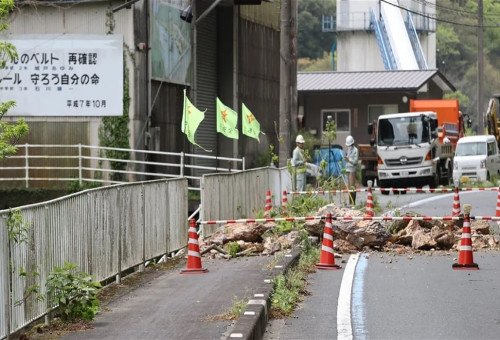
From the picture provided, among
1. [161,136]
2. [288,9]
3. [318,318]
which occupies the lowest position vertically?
[318,318]

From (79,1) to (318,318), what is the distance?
19.8 metres

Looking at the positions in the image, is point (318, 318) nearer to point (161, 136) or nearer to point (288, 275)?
point (288, 275)

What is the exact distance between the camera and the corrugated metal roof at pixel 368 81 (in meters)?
59.2

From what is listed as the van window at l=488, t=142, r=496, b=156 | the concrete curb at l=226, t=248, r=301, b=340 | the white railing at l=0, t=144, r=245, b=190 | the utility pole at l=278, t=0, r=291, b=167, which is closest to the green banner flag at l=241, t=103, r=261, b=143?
the utility pole at l=278, t=0, r=291, b=167

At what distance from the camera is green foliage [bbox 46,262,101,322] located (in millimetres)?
11266

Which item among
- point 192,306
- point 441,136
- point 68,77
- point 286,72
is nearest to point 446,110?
point 441,136

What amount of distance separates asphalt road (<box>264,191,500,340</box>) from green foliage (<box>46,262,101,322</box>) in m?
1.87

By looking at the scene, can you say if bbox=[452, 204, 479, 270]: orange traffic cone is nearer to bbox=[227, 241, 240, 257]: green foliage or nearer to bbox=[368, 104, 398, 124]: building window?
bbox=[227, 241, 240, 257]: green foliage

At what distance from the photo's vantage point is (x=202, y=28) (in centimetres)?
3659

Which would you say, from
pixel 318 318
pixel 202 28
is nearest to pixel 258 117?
pixel 202 28

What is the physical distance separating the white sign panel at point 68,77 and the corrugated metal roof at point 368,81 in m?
30.8

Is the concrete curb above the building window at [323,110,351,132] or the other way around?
the other way around

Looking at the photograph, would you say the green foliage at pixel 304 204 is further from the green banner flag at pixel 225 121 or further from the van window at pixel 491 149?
the van window at pixel 491 149

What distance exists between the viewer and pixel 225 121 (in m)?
26.3
